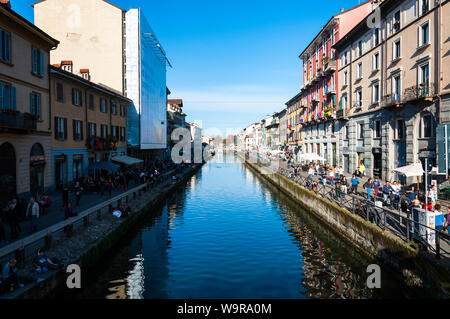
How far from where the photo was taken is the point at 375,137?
2780cm

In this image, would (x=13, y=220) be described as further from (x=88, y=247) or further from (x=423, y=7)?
(x=423, y=7)

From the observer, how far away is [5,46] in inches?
715

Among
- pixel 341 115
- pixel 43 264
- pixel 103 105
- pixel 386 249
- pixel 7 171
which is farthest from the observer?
pixel 341 115

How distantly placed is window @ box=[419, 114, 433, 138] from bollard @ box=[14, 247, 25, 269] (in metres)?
22.3

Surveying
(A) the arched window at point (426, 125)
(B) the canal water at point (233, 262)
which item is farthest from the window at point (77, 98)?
(A) the arched window at point (426, 125)

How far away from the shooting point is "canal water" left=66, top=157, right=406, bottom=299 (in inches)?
437

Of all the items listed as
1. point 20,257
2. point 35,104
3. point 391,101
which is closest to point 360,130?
point 391,101

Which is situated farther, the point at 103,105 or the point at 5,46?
the point at 103,105

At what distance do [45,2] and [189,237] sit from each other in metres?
36.5

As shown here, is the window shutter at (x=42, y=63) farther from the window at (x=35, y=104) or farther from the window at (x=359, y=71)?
the window at (x=359, y=71)

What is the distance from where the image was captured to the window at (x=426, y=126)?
20156 millimetres

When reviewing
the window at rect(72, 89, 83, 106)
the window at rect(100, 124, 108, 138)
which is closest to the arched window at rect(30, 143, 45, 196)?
the window at rect(72, 89, 83, 106)

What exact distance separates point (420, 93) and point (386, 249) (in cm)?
1296
